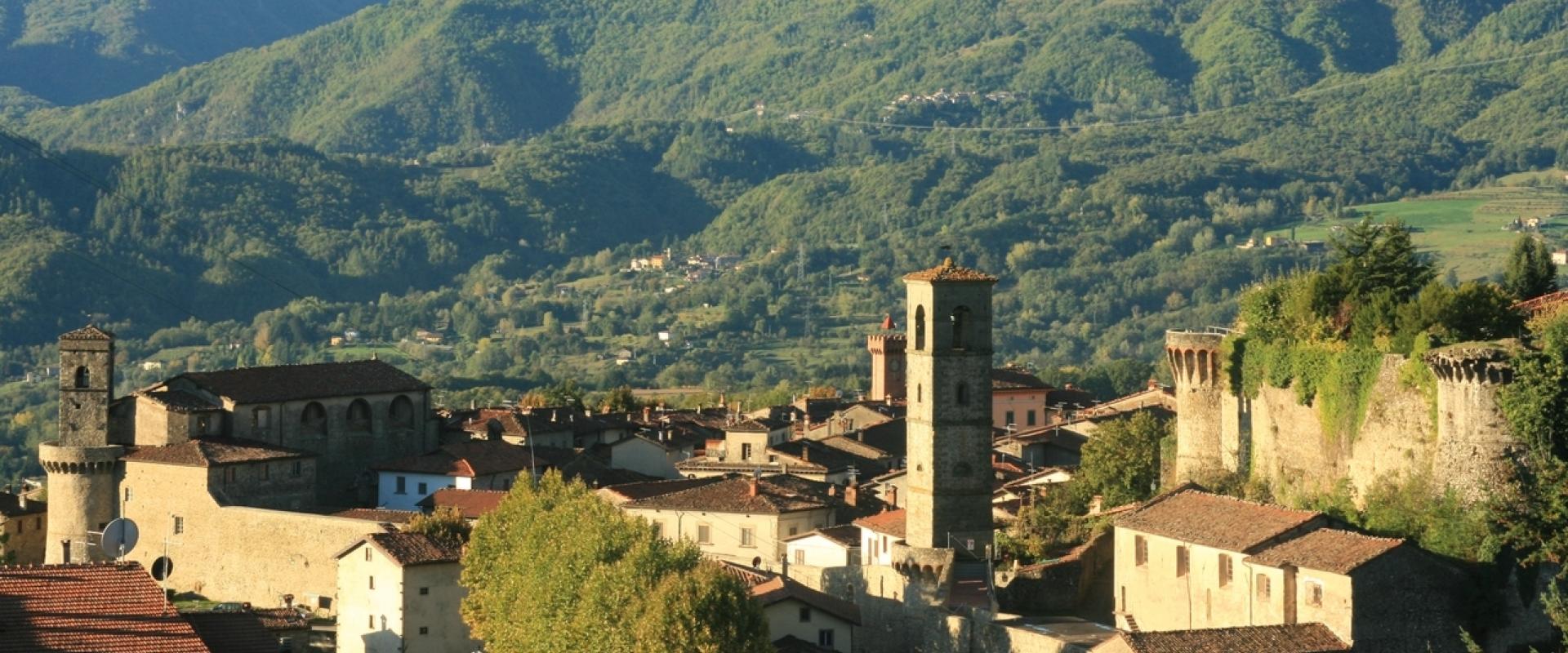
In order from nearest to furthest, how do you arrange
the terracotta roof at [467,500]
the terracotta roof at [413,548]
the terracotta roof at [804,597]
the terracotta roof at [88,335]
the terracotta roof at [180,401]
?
1. the terracotta roof at [804,597]
2. the terracotta roof at [413,548]
3. the terracotta roof at [467,500]
4. the terracotta roof at [180,401]
5. the terracotta roof at [88,335]

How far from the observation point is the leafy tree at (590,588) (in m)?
45.8

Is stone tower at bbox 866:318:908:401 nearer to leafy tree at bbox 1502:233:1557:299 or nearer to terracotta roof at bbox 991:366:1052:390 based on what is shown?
terracotta roof at bbox 991:366:1052:390

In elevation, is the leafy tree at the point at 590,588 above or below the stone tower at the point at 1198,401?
below

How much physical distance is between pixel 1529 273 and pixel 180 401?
33989 millimetres

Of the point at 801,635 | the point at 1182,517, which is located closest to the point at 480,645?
the point at 801,635

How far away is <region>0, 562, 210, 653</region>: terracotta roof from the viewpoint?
36531mm

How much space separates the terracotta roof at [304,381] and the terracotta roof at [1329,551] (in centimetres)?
3369

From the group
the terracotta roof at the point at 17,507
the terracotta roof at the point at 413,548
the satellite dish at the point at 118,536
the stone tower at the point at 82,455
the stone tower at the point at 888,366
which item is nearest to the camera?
the satellite dish at the point at 118,536

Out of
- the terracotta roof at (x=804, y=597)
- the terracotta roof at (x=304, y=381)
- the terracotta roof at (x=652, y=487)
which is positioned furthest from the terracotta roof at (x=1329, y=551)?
the terracotta roof at (x=304, y=381)

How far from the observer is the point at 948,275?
179 feet

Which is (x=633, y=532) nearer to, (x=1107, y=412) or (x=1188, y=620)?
(x=1188, y=620)

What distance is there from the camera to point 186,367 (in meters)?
196

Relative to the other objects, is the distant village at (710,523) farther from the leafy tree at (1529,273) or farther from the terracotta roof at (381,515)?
the leafy tree at (1529,273)

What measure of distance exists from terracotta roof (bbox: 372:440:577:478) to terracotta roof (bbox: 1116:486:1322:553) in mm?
24066
